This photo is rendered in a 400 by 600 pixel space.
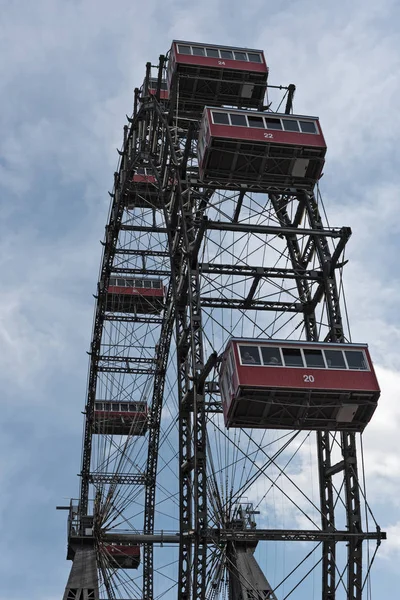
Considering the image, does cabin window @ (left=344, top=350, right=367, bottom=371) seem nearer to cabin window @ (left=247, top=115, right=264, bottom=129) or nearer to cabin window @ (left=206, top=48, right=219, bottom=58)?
cabin window @ (left=247, top=115, right=264, bottom=129)

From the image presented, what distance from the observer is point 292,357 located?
2645cm

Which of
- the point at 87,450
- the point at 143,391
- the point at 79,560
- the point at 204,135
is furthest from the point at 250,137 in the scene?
the point at 87,450

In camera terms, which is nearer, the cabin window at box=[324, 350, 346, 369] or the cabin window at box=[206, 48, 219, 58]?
the cabin window at box=[324, 350, 346, 369]

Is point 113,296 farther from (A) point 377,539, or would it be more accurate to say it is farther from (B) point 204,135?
(A) point 377,539

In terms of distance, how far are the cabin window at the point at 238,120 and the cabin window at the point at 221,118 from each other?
217 mm

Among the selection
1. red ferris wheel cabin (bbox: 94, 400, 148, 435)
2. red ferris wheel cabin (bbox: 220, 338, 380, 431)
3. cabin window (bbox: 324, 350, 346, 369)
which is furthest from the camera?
red ferris wheel cabin (bbox: 94, 400, 148, 435)

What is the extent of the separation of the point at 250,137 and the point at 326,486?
12.9m

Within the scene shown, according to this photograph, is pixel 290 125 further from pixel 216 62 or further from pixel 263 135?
pixel 216 62

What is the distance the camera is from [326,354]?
87.7ft

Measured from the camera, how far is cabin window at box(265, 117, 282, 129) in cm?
3234

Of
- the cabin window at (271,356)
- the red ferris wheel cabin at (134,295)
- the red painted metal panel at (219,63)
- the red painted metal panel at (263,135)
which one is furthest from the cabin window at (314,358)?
the red ferris wheel cabin at (134,295)

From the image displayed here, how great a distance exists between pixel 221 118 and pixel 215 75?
23.4ft

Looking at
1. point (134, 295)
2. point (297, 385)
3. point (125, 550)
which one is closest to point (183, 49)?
point (134, 295)

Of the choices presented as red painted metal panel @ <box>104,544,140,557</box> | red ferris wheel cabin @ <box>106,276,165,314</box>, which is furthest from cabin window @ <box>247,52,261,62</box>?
red painted metal panel @ <box>104,544,140,557</box>
